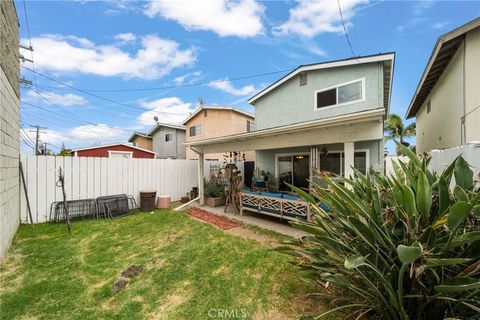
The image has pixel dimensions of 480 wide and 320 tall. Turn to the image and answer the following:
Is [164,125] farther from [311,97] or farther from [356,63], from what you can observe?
[356,63]

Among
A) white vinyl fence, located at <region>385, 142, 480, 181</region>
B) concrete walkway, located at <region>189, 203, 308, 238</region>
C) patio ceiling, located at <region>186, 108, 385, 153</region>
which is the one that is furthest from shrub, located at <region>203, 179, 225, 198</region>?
white vinyl fence, located at <region>385, 142, 480, 181</region>

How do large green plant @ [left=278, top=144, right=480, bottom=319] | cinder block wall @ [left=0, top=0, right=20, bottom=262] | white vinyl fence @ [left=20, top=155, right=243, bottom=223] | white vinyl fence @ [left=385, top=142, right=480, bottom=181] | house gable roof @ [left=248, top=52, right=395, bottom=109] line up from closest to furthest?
large green plant @ [left=278, top=144, right=480, bottom=319] < white vinyl fence @ [left=385, top=142, right=480, bottom=181] < cinder block wall @ [left=0, top=0, right=20, bottom=262] < white vinyl fence @ [left=20, top=155, right=243, bottom=223] < house gable roof @ [left=248, top=52, right=395, bottom=109]

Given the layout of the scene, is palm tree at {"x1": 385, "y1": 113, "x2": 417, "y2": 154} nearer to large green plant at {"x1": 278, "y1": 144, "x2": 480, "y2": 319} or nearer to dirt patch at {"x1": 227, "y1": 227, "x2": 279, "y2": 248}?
dirt patch at {"x1": 227, "y1": 227, "x2": 279, "y2": 248}

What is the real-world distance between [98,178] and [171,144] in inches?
504

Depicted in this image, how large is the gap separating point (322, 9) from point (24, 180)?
951 cm

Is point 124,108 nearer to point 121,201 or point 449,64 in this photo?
point 121,201

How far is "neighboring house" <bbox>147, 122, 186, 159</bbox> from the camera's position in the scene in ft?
66.1

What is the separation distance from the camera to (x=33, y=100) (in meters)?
17.7

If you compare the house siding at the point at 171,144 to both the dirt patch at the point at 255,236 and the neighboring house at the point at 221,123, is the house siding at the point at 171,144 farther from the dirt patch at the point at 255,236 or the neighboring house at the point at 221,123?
the dirt patch at the point at 255,236

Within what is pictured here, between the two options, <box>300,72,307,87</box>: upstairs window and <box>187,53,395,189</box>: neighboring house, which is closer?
<box>187,53,395,189</box>: neighboring house

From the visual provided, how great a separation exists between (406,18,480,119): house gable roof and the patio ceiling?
3.77 meters

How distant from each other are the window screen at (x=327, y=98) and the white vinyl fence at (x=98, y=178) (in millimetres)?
6694

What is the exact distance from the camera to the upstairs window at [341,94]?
7.98m

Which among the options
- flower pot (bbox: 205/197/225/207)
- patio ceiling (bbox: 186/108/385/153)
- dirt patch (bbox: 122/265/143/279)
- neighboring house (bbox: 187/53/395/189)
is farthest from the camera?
flower pot (bbox: 205/197/225/207)
